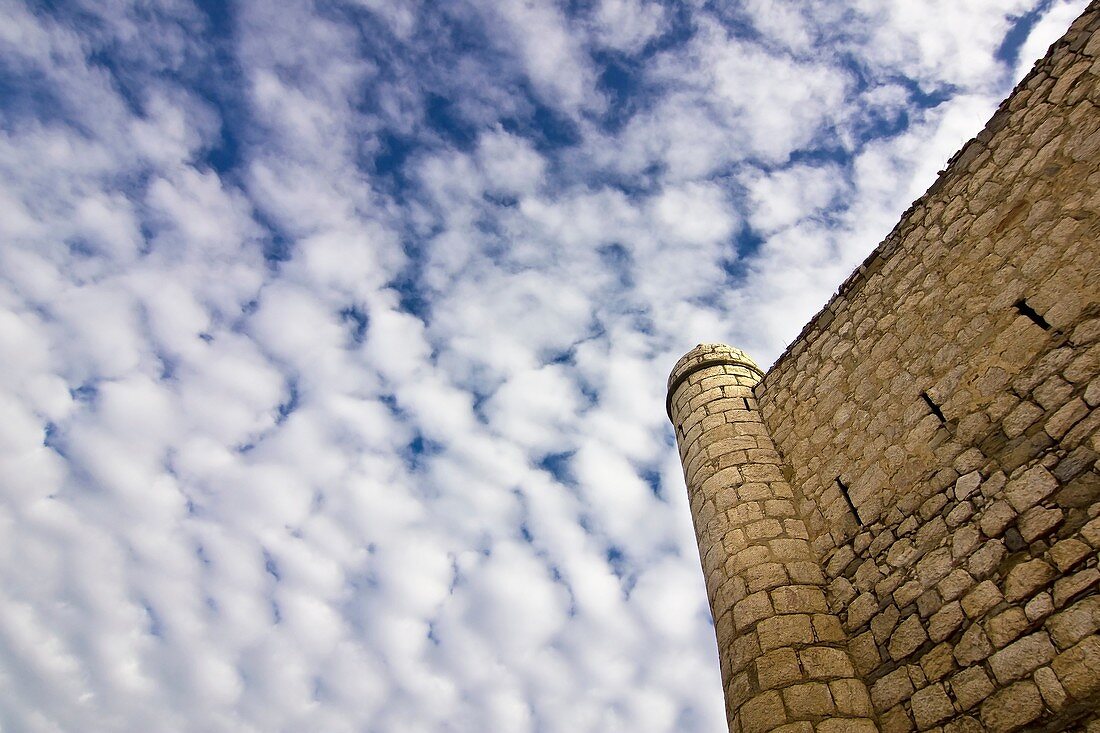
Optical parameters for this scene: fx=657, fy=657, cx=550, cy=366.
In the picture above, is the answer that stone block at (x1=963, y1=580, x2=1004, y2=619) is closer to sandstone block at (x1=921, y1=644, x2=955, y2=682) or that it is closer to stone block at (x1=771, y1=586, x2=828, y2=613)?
sandstone block at (x1=921, y1=644, x2=955, y2=682)

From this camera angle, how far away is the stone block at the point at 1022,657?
3549 mm

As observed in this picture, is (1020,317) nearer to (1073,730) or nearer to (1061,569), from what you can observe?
(1061,569)

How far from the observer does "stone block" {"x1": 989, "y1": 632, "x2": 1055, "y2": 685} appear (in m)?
3.55

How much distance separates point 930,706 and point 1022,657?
2.21ft

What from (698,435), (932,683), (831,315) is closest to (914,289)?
(831,315)

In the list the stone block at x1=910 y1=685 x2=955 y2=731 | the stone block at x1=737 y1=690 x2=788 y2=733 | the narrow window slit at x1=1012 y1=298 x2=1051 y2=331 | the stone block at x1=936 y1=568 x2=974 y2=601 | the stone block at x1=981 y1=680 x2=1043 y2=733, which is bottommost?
the stone block at x1=981 y1=680 x2=1043 y2=733

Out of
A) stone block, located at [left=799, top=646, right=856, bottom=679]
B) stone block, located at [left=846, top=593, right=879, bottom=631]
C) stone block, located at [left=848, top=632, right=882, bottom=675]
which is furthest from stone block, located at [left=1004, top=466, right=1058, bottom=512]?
stone block, located at [left=799, top=646, right=856, bottom=679]

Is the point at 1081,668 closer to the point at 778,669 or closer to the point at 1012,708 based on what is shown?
the point at 1012,708

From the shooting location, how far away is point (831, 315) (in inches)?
257

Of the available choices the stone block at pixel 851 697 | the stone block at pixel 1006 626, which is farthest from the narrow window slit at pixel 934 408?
the stone block at pixel 851 697

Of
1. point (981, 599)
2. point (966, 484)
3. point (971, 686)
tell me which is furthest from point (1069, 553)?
point (971, 686)

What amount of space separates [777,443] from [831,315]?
1381mm

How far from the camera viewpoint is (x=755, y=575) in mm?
5258

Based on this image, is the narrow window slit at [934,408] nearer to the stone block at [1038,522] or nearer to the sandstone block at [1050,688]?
the stone block at [1038,522]
